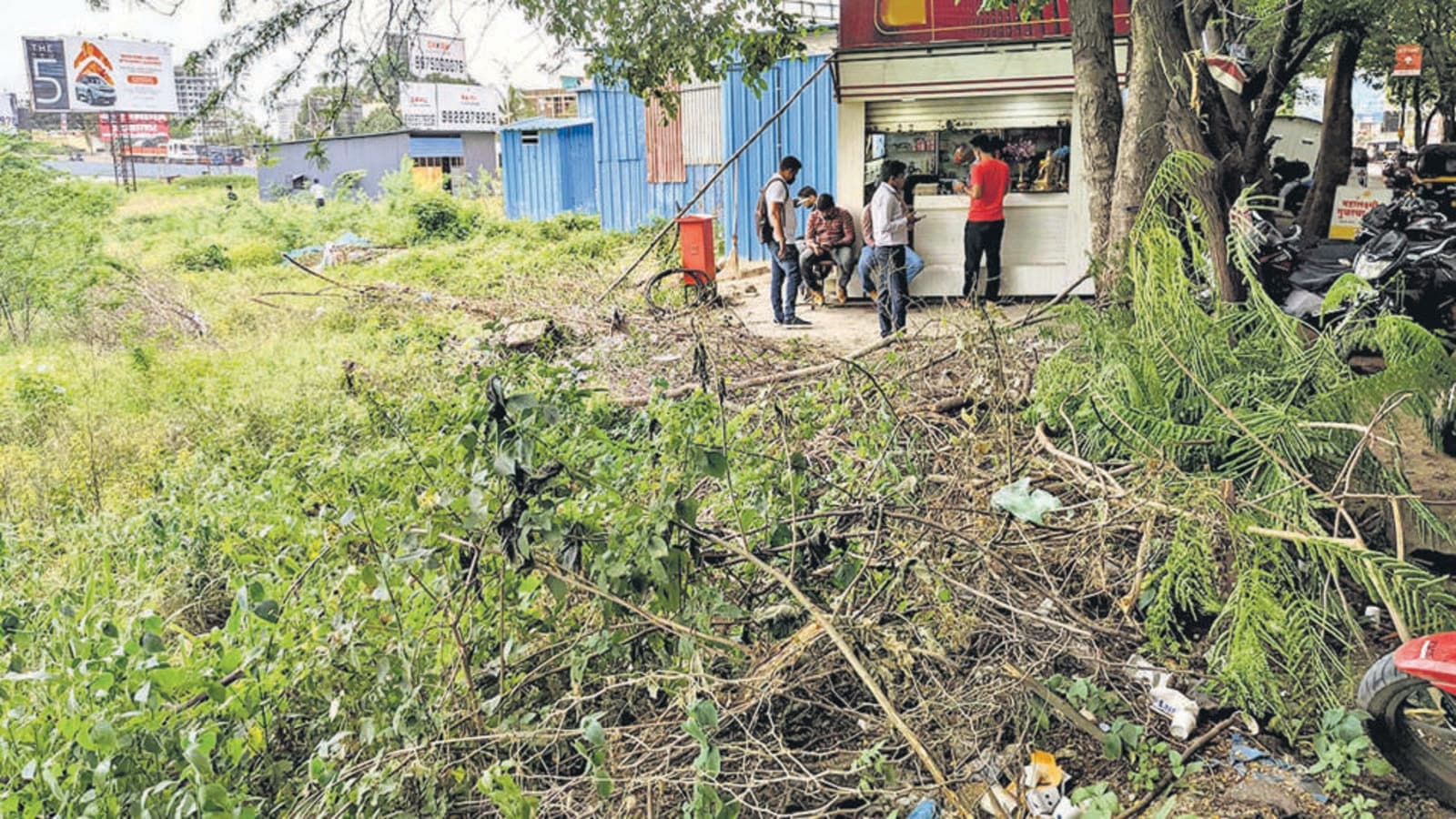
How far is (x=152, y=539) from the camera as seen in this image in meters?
5.04

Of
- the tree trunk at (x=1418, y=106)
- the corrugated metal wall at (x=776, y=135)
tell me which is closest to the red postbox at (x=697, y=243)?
the corrugated metal wall at (x=776, y=135)

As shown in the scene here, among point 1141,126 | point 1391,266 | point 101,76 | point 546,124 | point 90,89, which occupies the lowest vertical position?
point 1391,266

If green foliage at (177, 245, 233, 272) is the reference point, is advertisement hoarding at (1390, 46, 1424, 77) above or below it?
above

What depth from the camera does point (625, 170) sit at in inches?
774

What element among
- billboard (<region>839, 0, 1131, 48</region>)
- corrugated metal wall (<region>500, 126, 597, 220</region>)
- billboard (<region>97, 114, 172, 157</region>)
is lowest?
corrugated metal wall (<region>500, 126, 597, 220</region>)

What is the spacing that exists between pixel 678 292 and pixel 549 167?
12179 millimetres

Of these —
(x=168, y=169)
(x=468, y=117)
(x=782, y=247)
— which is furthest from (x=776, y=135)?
(x=168, y=169)

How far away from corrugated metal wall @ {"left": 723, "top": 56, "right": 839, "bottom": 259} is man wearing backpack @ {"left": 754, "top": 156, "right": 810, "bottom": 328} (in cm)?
480

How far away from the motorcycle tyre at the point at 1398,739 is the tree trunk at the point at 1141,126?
9.77ft

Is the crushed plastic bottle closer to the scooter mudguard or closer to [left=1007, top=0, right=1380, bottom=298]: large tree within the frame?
the scooter mudguard

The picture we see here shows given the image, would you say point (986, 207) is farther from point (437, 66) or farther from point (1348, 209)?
point (1348, 209)

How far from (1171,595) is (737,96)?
14.5 m

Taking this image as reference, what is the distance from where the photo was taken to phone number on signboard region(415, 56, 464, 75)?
7828 millimetres

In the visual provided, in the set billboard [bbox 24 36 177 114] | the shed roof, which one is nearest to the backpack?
the shed roof
